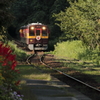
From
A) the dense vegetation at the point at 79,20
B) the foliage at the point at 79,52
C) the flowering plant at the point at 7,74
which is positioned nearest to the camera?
the flowering plant at the point at 7,74

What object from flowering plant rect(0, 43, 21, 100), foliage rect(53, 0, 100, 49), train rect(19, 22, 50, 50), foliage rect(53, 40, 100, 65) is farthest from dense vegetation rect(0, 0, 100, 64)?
flowering plant rect(0, 43, 21, 100)

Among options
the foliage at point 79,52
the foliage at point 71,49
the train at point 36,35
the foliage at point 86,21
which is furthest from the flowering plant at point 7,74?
the train at point 36,35

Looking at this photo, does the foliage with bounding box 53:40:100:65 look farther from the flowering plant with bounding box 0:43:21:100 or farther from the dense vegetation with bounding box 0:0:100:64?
the flowering plant with bounding box 0:43:21:100

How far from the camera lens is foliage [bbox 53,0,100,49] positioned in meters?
26.7

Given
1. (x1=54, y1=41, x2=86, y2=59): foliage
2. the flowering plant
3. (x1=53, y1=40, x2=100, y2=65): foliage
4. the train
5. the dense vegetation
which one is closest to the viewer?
the flowering plant

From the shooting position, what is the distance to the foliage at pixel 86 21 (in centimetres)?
2671

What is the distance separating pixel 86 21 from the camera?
26891mm

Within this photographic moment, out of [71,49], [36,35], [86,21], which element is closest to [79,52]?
[86,21]

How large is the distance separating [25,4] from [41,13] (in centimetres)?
913

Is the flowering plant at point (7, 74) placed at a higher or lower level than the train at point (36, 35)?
lower

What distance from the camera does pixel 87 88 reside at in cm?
1180

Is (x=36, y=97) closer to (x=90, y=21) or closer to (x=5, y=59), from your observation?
(x=5, y=59)

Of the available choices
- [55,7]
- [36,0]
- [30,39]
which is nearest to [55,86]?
[30,39]

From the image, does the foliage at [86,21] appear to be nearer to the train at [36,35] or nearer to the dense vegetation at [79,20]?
the dense vegetation at [79,20]
